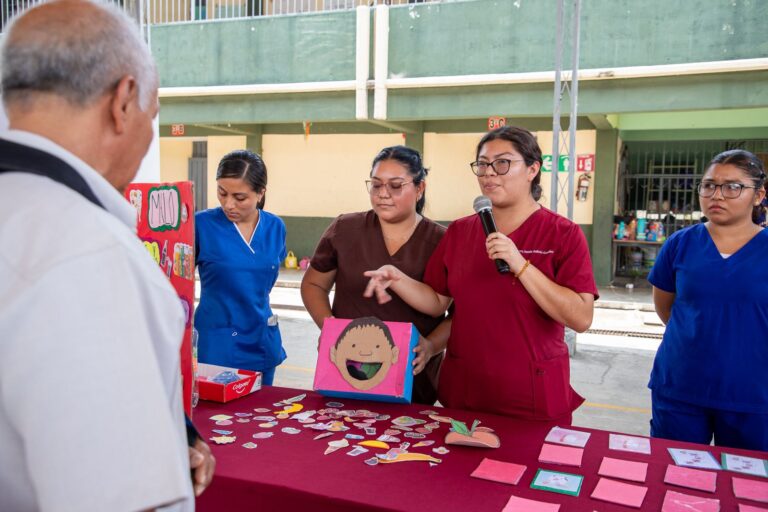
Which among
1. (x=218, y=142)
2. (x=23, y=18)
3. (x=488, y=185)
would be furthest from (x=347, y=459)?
(x=218, y=142)

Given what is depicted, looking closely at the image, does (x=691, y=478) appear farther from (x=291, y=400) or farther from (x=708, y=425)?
(x=291, y=400)

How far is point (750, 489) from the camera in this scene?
4.70ft

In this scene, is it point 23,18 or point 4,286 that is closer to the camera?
point 4,286

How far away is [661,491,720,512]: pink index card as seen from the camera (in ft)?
4.39

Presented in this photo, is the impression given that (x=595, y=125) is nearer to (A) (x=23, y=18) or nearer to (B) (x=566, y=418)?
(B) (x=566, y=418)

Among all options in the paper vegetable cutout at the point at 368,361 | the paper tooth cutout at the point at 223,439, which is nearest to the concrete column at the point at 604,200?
the paper vegetable cutout at the point at 368,361

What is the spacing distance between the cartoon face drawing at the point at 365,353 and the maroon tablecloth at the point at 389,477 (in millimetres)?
223

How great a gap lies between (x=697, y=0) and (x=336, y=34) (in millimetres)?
4962

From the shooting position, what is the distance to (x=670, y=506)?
4.42 ft

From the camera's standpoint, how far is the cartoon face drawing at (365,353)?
2014 mm

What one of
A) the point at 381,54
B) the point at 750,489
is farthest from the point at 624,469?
the point at 381,54

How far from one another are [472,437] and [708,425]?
1.20m

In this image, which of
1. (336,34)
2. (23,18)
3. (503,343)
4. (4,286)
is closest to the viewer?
(4,286)

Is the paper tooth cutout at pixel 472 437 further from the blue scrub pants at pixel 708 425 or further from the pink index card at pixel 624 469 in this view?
the blue scrub pants at pixel 708 425
